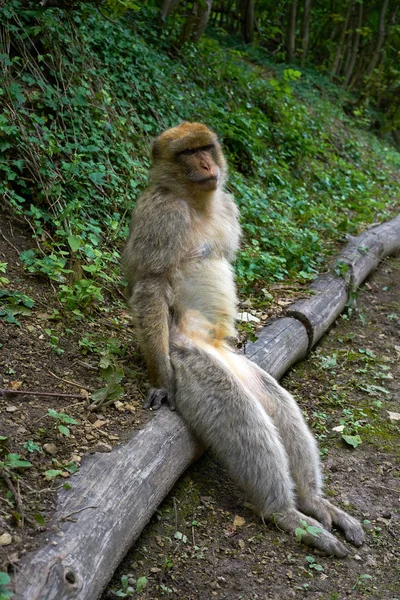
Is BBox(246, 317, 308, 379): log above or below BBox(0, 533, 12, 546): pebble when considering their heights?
below

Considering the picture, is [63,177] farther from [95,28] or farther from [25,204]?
[95,28]

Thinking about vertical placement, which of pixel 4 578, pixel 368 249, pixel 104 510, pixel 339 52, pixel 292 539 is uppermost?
pixel 4 578

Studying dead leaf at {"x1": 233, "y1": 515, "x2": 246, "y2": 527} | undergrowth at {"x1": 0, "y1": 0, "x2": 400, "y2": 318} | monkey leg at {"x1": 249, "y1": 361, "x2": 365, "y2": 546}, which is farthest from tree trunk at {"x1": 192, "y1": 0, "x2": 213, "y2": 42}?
dead leaf at {"x1": 233, "y1": 515, "x2": 246, "y2": 527}

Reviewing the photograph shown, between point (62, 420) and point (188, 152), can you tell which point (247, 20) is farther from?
point (62, 420)

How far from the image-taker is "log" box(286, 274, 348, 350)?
6.15 metres

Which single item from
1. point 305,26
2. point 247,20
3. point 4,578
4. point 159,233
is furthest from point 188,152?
point 305,26

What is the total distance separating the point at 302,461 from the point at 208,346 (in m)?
0.95

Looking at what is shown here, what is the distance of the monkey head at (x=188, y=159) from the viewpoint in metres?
4.52

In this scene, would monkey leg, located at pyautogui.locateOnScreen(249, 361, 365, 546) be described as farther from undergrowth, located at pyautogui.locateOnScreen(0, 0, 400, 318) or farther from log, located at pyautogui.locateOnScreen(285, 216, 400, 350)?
log, located at pyautogui.locateOnScreen(285, 216, 400, 350)

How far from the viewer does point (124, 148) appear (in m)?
7.21

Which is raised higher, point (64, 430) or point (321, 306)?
point (64, 430)

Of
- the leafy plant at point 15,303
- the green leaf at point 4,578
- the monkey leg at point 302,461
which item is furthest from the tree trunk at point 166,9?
the green leaf at point 4,578

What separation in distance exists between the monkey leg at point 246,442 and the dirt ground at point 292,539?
0.38 ft

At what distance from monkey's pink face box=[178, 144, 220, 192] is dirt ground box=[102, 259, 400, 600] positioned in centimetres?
185
